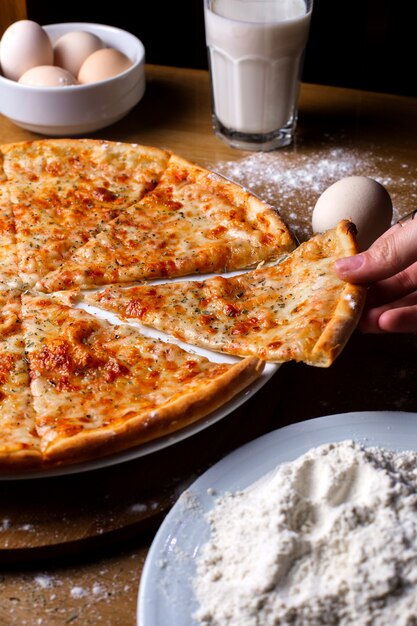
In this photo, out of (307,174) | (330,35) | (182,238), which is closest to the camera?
(182,238)

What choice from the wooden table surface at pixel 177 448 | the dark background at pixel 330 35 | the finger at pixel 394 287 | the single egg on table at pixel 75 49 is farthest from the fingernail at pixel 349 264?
the dark background at pixel 330 35

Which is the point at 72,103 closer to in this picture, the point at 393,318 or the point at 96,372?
the point at 96,372

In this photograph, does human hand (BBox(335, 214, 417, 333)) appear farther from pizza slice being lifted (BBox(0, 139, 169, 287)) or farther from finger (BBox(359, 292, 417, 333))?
pizza slice being lifted (BBox(0, 139, 169, 287))

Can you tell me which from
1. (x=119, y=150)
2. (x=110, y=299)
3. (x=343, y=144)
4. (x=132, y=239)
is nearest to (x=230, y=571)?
(x=110, y=299)

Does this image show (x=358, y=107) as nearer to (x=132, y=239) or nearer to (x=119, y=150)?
(x=119, y=150)

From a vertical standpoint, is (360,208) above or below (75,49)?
below

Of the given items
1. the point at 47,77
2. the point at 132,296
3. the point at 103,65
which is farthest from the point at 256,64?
the point at 132,296
